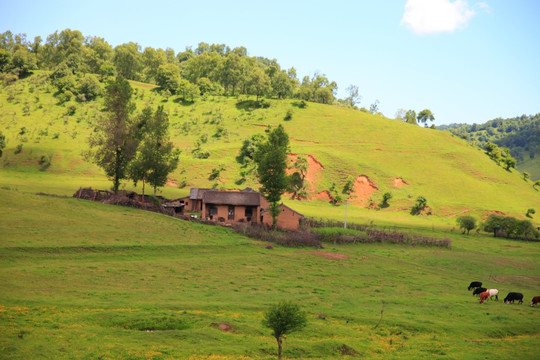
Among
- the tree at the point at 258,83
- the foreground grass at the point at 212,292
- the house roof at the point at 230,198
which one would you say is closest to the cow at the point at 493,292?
the foreground grass at the point at 212,292

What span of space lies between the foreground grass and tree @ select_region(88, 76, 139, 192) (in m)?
11.8

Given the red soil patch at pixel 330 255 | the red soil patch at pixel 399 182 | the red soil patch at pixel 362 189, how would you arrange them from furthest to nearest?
the red soil patch at pixel 399 182 < the red soil patch at pixel 362 189 < the red soil patch at pixel 330 255

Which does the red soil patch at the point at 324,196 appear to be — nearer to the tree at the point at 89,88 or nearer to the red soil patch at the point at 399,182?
the red soil patch at the point at 399,182

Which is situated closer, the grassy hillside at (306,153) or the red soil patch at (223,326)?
the red soil patch at (223,326)

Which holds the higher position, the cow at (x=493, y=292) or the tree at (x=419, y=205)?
the tree at (x=419, y=205)

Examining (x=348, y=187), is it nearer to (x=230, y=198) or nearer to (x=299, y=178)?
(x=299, y=178)

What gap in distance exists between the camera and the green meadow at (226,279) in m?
26.0

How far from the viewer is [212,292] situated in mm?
36906

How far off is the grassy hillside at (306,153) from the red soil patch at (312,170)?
32cm


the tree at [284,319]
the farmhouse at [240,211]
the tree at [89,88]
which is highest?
the tree at [89,88]

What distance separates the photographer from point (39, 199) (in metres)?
63.0

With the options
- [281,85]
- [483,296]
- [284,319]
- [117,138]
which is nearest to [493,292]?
[483,296]

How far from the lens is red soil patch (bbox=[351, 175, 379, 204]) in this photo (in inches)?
4422

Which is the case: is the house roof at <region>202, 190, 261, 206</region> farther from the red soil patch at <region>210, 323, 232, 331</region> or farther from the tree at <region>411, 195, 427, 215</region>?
the tree at <region>411, 195, 427, 215</region>
